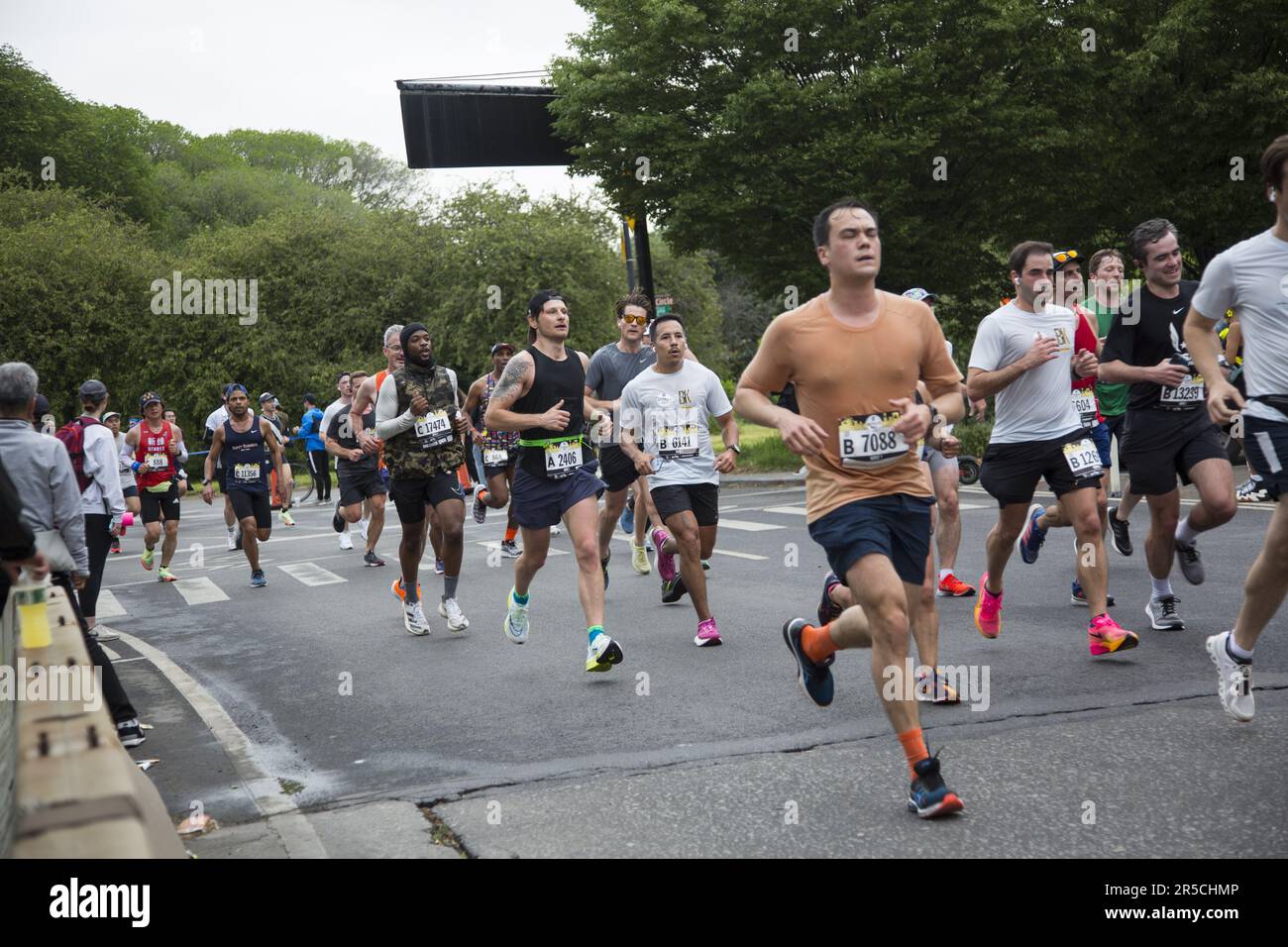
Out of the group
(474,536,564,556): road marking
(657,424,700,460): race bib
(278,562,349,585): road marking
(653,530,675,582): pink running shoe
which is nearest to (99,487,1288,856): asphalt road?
(653,530,675,582): pink running shoe

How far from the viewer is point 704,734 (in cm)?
573

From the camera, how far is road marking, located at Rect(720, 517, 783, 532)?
15609 mm

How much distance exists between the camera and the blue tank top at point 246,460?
13.7 metres

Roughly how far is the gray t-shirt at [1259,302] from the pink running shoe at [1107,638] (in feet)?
5.66

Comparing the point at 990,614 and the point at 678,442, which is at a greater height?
the point at 678,442

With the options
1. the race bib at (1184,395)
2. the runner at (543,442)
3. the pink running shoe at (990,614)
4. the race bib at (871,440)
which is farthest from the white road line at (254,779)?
the race bib at (1184,395)

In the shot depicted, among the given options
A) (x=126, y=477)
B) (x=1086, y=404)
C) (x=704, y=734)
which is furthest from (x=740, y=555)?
(x=704, y=734)

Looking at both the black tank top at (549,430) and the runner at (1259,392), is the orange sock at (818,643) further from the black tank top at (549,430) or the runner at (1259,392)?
the black tank top at (549,430)

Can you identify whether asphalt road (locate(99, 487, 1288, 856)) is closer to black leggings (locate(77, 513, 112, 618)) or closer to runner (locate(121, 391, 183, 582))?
black leggings (locate(77, 513, 112, 618))

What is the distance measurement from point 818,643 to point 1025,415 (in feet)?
8.25

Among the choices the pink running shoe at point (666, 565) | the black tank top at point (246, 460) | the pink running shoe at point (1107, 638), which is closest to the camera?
the pink running shoe at point (1107, 638)

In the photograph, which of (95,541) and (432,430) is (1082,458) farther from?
(95,541)

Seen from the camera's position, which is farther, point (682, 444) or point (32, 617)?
point (682, 444)

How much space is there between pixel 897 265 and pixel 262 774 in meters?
21.3
